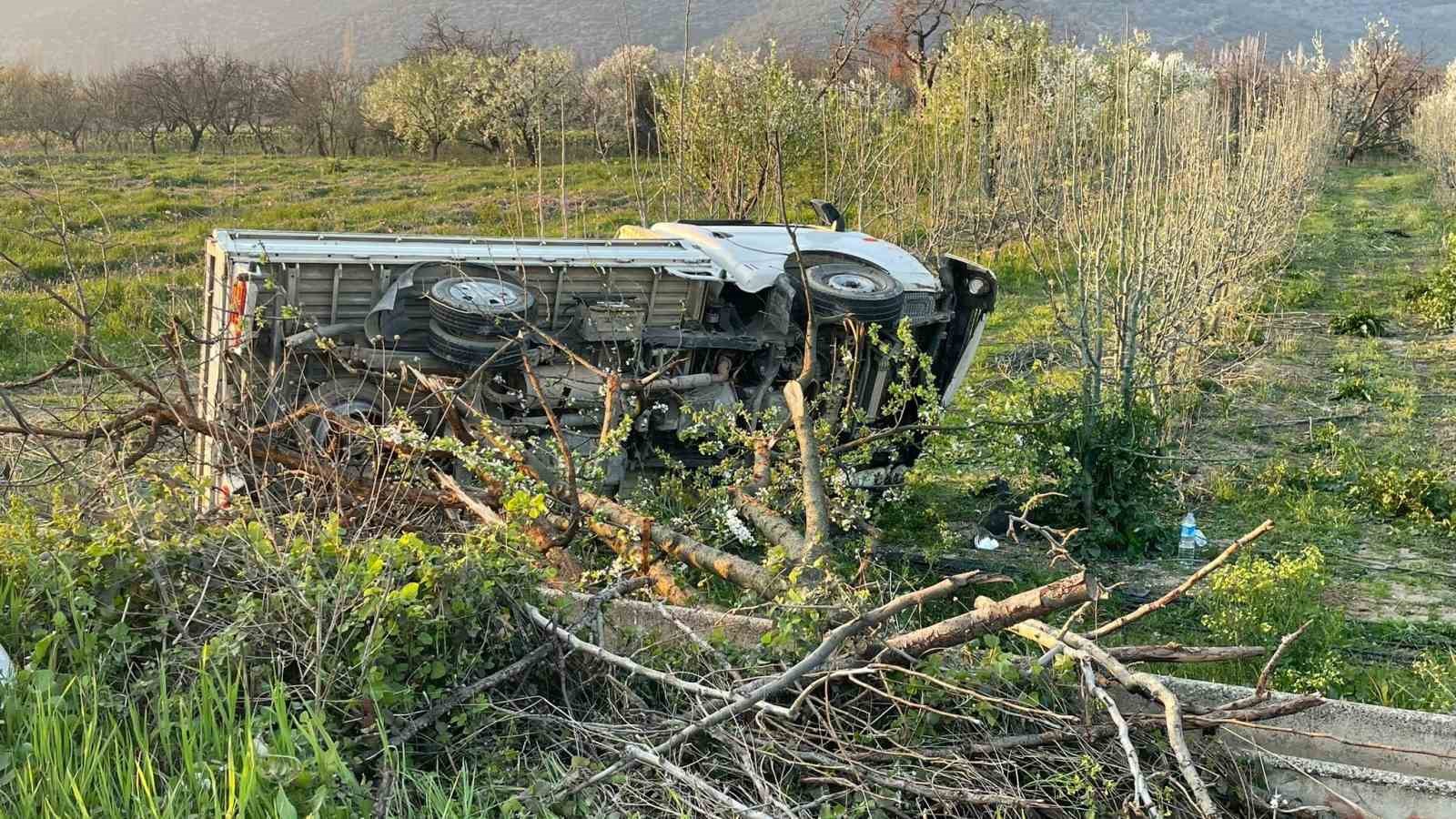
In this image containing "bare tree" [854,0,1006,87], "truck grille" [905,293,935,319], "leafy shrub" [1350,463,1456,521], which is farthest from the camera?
"bare tree" [854,0,1006,87]

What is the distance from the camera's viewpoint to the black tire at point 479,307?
683 cm

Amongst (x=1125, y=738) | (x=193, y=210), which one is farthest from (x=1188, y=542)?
(x=193, y=210)

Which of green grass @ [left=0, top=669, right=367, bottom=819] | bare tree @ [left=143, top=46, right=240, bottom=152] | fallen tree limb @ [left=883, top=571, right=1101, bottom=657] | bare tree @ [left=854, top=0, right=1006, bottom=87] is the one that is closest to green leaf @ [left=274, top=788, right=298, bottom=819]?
green grass @ [left=0, top=669, right=367, bottom=819]

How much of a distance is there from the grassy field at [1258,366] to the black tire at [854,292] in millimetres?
1313

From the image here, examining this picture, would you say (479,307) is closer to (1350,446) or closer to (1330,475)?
(1330,475)

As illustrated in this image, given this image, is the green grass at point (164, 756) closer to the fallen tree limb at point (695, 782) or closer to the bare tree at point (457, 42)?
the fallen tree limb at point (695, 782)

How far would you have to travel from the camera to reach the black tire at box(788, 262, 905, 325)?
7.78m

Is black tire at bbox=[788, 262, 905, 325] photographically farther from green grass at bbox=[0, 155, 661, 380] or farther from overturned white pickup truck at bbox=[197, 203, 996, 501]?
green grass at bbox=[0, 155, 661, 380]

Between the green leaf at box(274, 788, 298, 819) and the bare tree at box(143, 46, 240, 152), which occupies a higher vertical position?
the bare tree at box(143, 46, 240, 152)

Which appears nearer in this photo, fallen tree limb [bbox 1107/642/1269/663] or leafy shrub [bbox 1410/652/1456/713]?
fallen tree limb [bbox 1107/642/1269/663]

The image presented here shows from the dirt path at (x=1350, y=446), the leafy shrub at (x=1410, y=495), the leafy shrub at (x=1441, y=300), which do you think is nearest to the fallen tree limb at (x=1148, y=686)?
the dirt path at (x=1350, y=446)

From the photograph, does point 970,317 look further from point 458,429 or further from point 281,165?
point 281,165

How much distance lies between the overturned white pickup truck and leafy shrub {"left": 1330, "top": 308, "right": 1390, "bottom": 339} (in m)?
9.68

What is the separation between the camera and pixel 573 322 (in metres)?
7.37
